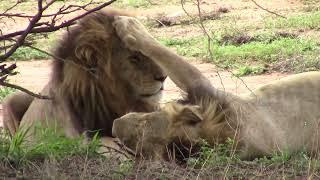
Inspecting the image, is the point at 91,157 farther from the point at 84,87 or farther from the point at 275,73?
the point at 275,73

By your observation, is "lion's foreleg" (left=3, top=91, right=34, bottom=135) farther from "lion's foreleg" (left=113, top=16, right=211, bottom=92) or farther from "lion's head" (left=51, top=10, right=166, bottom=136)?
"lion's foreleg" (left=113, top=16, right=211, bottom=92)

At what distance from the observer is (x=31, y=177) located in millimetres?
3242

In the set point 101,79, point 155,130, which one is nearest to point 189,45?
point 101,79

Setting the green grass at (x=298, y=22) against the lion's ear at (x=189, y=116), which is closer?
the lion's ear at (x=189, y=116)

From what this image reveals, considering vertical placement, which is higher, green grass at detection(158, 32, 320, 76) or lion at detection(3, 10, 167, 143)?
lion at detection(3, 10, 167, 143)

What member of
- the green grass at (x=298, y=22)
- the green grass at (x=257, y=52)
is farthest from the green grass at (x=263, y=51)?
the green grass at (x=298, y=22)

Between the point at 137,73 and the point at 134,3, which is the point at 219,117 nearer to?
the point at 137,73

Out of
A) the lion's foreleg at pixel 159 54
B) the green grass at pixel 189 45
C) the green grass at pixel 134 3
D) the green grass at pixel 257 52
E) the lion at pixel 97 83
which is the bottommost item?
the green grass at pixel 134 3

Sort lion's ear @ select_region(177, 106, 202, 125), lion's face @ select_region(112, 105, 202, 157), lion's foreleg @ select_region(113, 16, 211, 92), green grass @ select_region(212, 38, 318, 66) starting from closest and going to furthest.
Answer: lion's face @ select_region(112, 105, 202, 157) → lion's ear @ select_region(177, 106, 202, 125) → lion's foreleg @ select_region(113, 16, 211, 92) → green grass @ select_region(212, 38, 318, 66)

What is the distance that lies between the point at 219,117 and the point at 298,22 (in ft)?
25.1

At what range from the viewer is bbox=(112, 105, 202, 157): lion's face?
362cm

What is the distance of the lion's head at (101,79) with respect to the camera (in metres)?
4.66

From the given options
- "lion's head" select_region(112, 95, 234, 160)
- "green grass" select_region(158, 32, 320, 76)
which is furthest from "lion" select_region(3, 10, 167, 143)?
"green grass" select_region(158, 32, 320, 76)

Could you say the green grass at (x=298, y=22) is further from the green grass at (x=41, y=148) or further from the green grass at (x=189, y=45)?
the green grass at (x=41, y=148)
